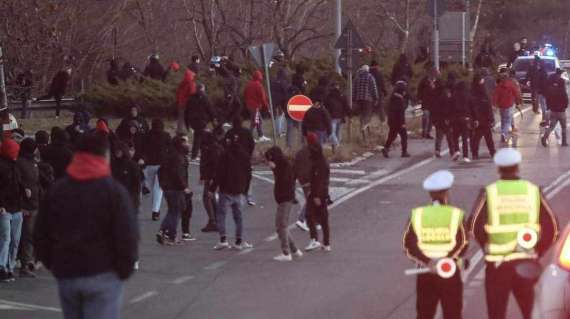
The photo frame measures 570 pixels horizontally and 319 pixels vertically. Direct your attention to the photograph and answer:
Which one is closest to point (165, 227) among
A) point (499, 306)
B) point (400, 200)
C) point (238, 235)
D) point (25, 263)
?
point (238, 235)

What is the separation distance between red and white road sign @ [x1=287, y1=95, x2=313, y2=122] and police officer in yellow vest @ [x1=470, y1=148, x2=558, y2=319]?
17.1 meters

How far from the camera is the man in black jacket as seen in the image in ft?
27.3

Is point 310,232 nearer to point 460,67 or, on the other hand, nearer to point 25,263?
point 25,263

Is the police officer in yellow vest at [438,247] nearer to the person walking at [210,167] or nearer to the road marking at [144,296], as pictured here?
the road marking at [144,296]

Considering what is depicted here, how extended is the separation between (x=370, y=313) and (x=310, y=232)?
184 inches

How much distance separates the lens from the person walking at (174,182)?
18281 mm

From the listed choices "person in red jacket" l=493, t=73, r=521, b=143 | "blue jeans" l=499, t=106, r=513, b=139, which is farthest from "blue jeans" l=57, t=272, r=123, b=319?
"blue jeans" l=499, t=106, r=513, b=139

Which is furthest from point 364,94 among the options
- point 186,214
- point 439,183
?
point 439,183

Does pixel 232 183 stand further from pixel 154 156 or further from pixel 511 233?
pixel 511 233

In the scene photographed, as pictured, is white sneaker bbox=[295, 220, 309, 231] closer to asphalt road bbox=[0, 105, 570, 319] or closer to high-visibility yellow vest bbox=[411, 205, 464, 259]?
asphalt road bbox=[0, 105, 570, 319]

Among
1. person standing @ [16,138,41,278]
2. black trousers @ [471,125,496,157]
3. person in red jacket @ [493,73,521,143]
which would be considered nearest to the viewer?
person standing @ [16,138,41,278]

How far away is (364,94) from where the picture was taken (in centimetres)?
3034

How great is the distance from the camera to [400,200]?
2241 centimetres

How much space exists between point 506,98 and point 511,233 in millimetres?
20016
